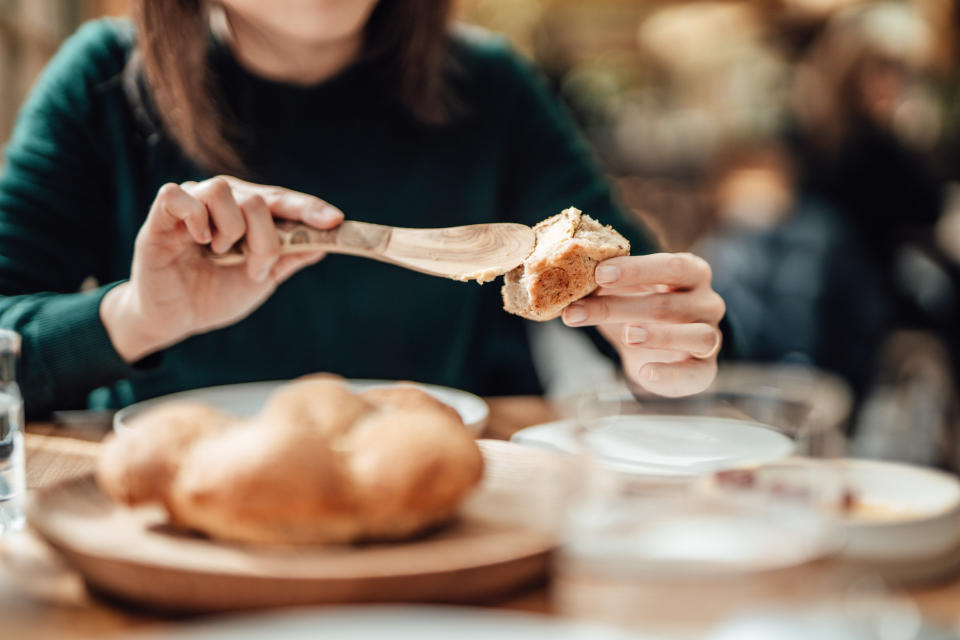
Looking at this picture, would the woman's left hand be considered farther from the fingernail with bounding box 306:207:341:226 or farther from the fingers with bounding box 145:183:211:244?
the fingers with bounding box 145:183:211:244

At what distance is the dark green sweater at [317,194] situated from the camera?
0.94m

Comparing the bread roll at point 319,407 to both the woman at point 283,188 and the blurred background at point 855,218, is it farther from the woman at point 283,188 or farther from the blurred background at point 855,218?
the blurred background at point 855,218

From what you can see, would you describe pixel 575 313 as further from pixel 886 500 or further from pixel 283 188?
pixel 283 188

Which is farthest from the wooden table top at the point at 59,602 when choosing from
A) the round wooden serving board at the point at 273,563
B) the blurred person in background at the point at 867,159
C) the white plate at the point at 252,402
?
the blurred person in background at the point at 867,159

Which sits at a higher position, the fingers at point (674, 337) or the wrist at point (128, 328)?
the fingers at point (674, 337)

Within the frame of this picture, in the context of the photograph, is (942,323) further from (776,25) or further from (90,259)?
(90,259)

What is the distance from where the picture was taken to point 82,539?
395 mm

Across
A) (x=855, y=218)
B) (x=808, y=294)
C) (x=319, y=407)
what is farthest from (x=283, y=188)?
(x=855, y=218)

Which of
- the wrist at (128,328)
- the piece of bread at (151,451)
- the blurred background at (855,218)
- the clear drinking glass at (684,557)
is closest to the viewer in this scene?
the clear drinking glass at (684,557)

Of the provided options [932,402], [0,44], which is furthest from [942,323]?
[0,44]

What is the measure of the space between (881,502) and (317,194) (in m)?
0.71

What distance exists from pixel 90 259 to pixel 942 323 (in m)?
1.85

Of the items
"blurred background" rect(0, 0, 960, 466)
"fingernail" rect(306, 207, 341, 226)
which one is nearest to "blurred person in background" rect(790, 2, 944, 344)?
"blurred background" rect(0, 0, 960, 466)

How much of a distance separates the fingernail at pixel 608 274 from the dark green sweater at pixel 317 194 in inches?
11.1
